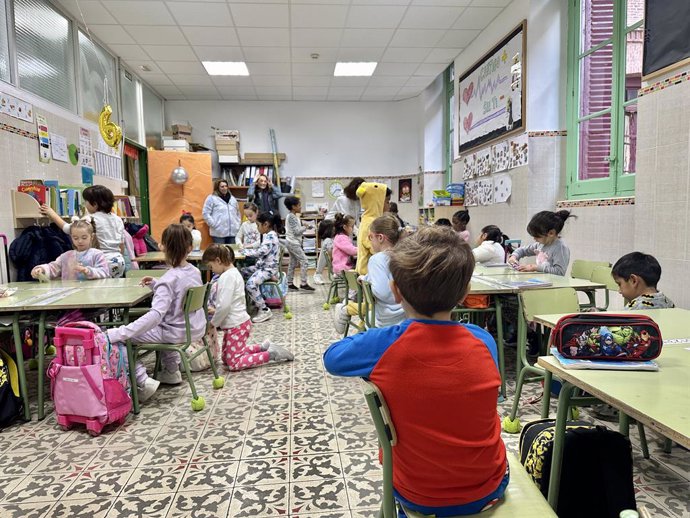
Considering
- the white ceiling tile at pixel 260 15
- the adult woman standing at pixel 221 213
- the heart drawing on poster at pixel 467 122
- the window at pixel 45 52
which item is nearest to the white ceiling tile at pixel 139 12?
the window at pixel 45 52

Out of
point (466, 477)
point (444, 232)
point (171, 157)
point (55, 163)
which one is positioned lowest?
point (466, 477)

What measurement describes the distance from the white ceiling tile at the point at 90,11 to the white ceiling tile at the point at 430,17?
3.32m

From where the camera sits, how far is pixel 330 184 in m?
9.32

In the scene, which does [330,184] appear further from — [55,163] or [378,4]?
[55,163]

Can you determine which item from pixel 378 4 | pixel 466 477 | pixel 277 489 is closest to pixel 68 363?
pixel 277 489

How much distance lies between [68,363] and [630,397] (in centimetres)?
258

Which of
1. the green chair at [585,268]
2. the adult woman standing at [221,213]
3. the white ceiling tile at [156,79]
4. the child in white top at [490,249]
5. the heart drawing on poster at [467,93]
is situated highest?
the white ceiling tile at [156,79]

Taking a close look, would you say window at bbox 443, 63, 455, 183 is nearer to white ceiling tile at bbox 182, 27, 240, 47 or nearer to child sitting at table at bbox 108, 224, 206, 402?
white ceiling tile at bbox 182, 27, 240, 47

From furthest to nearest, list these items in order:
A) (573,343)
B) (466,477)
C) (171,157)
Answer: (171,157), (573,343), (466,477)

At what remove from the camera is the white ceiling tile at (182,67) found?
668cm

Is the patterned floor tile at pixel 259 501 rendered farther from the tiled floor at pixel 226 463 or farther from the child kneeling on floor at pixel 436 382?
the child kneeling on floor at pixel 436 382

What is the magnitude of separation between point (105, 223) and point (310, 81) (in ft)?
16.3

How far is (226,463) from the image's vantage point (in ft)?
7.20

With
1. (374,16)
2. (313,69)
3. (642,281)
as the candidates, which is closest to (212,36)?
(313,69)
